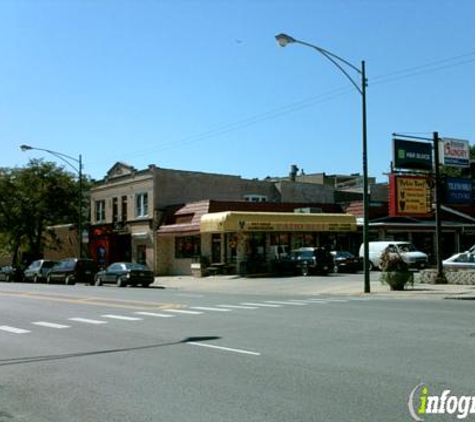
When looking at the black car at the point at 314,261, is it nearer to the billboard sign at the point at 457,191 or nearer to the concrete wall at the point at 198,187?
the billboard sign at the point at 457,191

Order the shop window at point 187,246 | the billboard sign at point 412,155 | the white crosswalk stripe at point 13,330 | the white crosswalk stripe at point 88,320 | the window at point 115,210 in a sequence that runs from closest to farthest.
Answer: the white crosswalk stripe at point 13,330 < the white crosswalk stripe at point 88,320 < the billboard sign at point 412,155 < the shop window at point 187,246 < the window at point 115,210

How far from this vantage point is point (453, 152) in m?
33.5

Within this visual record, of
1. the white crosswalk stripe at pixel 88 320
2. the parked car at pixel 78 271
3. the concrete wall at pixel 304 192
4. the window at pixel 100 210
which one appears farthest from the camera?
the window at pixel 100 210

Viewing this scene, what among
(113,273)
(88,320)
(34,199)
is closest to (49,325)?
(88,320)

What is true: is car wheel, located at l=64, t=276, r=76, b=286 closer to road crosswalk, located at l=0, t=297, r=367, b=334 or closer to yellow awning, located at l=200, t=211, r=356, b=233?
yellow awning, located at l=200, t=211, r=356, b=233

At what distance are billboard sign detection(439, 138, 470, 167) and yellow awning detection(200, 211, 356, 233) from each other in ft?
39.7

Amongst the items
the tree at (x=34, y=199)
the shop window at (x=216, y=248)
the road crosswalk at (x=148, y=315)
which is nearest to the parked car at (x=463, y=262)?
the road crosswalk at (x=148, y=315)

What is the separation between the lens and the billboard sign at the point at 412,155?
3083 centimetres

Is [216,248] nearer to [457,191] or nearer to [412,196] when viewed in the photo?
[412,196]

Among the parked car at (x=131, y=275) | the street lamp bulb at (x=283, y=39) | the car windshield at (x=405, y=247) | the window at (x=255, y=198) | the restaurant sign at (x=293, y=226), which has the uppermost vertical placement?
the street lamp bulb at (x=283, y=39)

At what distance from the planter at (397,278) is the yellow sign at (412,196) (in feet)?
18.3

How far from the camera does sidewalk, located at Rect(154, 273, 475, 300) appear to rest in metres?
24.3

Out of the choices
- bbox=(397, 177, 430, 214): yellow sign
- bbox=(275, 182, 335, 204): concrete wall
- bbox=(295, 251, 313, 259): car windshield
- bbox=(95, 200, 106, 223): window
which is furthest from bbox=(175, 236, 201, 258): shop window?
bbox=(397, 177, 430, 214): yellow sign

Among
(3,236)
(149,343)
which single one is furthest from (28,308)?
(3,236)
